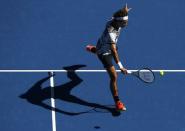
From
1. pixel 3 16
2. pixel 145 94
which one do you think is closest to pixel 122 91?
pixel 145 94

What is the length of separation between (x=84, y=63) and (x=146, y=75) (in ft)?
6.09

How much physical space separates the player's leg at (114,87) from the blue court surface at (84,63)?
20cm

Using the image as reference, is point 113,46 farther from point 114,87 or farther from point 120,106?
point 120,106

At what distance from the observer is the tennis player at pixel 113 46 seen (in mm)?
15246

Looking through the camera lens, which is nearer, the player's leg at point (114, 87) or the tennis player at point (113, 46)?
the tennis player at point (113, 46)

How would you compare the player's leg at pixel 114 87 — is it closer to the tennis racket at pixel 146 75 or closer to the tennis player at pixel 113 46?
the tennis player at pixel 113 46

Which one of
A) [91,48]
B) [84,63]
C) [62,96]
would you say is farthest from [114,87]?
[84,63]

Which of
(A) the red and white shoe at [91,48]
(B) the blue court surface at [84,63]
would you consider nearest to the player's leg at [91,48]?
(A) the red and white shoe at [91,48]

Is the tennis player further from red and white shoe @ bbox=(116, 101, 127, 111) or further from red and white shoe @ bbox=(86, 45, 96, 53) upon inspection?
red and white shoe @ bbox=(86, 45, 96, 53)

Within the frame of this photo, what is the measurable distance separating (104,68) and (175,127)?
2.50m

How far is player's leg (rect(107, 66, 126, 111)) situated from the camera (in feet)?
51.3

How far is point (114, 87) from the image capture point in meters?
15.8

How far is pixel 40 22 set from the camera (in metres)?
18.2

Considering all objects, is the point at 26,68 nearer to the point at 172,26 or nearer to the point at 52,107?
the point at 52,107
